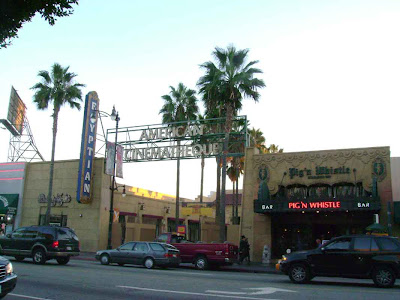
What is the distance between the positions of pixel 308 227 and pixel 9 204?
23450 mm

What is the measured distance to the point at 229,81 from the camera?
2867 centimetres

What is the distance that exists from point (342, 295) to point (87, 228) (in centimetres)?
2347

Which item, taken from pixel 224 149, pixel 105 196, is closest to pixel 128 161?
pixel 105 196

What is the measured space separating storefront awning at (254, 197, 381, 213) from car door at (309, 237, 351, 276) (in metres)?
8.46

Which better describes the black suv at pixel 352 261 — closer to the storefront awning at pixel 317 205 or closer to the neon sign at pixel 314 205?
the storefront awning at pixel 317 205

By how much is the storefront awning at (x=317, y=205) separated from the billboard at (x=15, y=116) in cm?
2751

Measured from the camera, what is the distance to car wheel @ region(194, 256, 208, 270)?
21.7 m

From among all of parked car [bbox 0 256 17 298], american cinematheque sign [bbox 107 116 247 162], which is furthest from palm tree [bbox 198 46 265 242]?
parked car [bbox 0 256 17 298]

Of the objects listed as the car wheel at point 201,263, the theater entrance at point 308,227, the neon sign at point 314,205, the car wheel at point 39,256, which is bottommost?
the car wheel at point 201,263

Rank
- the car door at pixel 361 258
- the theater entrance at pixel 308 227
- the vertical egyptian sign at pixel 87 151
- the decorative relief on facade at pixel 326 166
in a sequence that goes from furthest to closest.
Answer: the vertical egyptian sign at pixel 87 151 < the theater entrance at pixel 308 227 < the decorative relief on facade at pixel 326 166 < the car door at pixel 361 258

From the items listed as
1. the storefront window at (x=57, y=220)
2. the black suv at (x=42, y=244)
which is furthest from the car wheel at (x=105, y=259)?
the storefront window at (x=57, y=220)

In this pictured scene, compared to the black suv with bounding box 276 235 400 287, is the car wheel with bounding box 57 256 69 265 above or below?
below

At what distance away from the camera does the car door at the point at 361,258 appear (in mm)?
14141

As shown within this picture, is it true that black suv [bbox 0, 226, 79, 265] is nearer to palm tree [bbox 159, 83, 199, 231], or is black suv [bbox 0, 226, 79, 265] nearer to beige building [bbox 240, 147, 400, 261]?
beige building [bbox 240, 147, 400, 261]
